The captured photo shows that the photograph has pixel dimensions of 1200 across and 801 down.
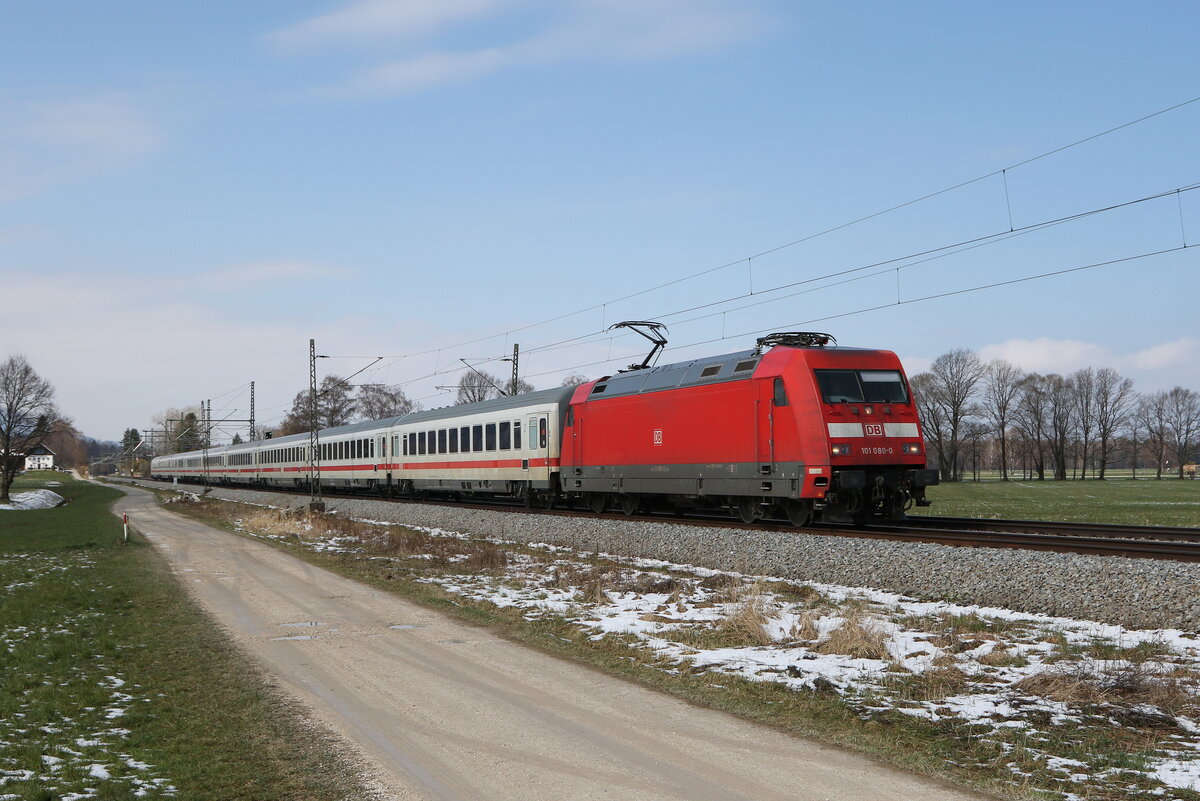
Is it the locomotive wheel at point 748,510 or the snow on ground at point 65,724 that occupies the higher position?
the locomotive wheel at point 748,510

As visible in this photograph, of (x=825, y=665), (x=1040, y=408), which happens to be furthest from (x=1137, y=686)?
(x=1040, y=408)

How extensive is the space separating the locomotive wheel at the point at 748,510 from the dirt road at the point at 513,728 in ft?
31.1

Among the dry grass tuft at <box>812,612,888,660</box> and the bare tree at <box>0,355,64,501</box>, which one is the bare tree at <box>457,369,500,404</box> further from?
the dry grass tuft at <box>812,612,888,660</box>

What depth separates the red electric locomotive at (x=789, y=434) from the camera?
18.8 m

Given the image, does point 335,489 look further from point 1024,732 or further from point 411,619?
point 1024,732

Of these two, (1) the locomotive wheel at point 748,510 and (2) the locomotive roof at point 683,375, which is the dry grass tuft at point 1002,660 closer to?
(2) the locomotive roof at point 683,375

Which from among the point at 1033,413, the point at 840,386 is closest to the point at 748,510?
the point at 840,386

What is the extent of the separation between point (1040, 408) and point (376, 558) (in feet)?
335

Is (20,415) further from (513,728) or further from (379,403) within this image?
(513,728)

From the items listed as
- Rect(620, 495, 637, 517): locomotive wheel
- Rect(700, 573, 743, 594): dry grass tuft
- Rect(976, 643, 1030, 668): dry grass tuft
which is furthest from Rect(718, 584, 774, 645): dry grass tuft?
Rect(620, 495, 637, 517): locomotive wheel

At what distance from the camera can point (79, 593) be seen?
16.7m

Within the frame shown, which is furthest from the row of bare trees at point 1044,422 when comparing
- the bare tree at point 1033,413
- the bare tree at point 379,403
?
the bare tree at point 379,403

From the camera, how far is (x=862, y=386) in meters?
19.4

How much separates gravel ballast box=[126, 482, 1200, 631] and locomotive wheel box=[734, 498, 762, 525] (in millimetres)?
1870
